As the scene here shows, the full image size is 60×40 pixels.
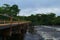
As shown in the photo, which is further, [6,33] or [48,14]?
[48,14]

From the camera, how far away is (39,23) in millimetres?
196125

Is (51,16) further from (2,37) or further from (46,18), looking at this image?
(2,37)

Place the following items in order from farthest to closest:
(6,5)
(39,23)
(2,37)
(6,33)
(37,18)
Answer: (39,23), (37,18), (6,5), (2,37), (6,33)

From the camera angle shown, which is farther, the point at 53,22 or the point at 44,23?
the point at 44,23

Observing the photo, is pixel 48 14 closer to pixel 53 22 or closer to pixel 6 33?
pixel 53 22

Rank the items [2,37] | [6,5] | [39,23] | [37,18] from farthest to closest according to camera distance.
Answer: [39,23], [37,18], [6,5], [2,37]

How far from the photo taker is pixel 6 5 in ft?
322

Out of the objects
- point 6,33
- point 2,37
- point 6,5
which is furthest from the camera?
point 6,5

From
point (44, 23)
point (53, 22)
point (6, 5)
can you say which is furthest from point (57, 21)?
point (6, 5)

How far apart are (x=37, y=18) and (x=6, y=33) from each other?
519 feet

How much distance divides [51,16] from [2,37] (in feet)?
553

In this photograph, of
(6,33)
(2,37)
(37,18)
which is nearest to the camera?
(6,33)

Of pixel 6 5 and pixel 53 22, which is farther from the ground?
pixel 6 5

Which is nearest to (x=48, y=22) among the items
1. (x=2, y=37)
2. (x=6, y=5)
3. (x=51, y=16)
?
(x=51, y=16)
